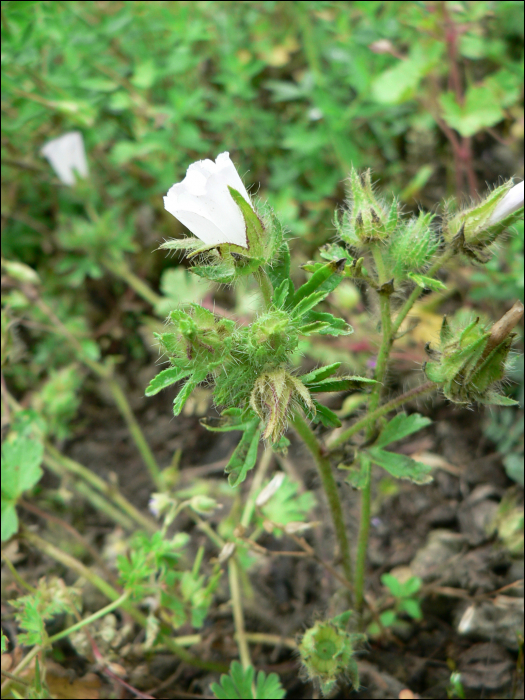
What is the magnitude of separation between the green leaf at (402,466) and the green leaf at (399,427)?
4cm

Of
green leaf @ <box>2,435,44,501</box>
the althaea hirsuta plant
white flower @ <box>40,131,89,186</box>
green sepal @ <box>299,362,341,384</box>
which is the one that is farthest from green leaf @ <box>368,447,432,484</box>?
white flower @ <box>40,131,89,186</box>

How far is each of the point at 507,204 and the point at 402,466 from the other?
2.15 ft

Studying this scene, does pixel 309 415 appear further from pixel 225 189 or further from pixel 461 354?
pixel 225 189

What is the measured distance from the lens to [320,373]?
A: 1131mm

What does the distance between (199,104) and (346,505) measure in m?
2.10

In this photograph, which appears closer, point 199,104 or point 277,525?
point 277,525

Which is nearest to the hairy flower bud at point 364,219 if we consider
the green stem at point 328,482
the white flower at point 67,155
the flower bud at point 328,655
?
the green stem at point 328,482

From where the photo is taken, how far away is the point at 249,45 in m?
3.09

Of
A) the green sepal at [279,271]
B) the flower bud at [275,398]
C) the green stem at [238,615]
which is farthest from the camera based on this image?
the green stem at [238,615]

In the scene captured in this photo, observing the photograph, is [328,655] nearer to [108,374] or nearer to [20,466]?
[20,466]

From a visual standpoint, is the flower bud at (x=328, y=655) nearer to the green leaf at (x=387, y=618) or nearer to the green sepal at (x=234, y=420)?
the green leaf at (x=387, y=618)

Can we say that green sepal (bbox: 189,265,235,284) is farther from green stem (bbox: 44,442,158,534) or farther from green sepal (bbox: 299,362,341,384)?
green stem (bbox: 44,442,158,534)

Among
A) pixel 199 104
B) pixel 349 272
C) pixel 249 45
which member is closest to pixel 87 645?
pixel 349 272

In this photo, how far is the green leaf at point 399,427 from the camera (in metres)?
1.32
